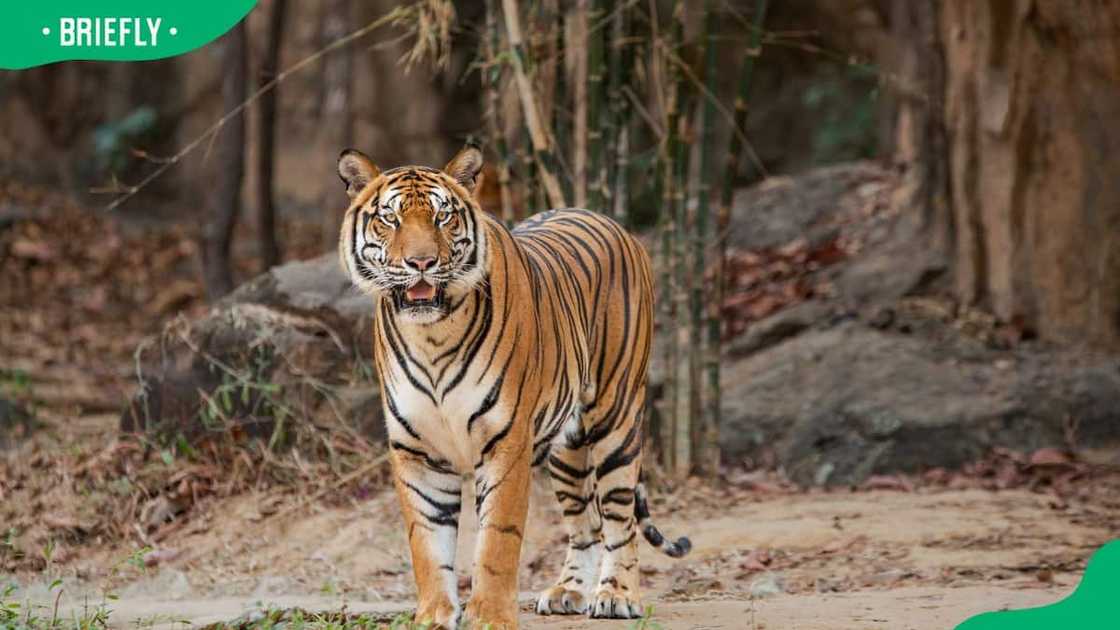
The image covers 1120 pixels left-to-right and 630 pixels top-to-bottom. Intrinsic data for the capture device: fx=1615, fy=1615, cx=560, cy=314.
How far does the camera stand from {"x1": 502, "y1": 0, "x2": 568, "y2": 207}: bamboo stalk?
6.63m

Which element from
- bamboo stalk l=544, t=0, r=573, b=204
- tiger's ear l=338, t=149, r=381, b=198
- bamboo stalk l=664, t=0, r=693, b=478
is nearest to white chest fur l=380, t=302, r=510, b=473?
tiger's ear l=338, t=149, r=381, b=198

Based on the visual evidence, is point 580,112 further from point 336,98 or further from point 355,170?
point 336,98

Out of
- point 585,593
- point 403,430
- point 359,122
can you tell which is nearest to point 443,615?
point 403,430

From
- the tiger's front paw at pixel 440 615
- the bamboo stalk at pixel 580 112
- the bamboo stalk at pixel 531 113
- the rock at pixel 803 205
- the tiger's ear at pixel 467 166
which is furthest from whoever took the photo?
the rock at pixel 803 205

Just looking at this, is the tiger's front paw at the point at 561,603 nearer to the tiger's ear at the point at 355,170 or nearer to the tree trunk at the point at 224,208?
the tiger's ear at the point at 355,170

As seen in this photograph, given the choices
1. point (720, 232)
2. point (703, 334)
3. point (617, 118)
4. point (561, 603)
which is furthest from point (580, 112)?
point (561, 603)

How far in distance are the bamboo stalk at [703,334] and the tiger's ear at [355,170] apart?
3.33 m

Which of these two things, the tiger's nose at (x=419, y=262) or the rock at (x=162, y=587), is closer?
the tiger's nose at (x=419, y=262)

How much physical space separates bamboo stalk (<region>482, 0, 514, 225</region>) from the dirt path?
1.44m

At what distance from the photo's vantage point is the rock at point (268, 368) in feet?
25.2

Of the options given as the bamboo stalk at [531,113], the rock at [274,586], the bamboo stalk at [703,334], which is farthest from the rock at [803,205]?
the rock at [274,586]

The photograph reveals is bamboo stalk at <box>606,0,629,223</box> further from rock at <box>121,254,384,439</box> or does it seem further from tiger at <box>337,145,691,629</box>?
tiger at <box>337,145,691,629</box>

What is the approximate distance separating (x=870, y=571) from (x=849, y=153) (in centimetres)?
1146

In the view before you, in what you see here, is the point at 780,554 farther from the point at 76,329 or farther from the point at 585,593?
the point at 76,329
